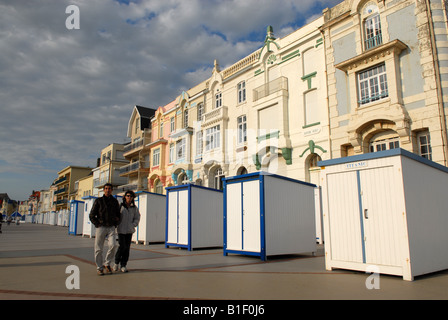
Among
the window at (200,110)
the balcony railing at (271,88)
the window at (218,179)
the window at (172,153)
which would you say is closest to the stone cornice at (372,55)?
the balcony railing at (271,88)

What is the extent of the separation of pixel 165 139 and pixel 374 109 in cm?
2297

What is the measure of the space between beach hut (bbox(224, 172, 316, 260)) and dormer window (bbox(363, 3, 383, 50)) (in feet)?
31.1

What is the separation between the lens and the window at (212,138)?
27188mm

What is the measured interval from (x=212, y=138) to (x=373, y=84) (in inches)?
549

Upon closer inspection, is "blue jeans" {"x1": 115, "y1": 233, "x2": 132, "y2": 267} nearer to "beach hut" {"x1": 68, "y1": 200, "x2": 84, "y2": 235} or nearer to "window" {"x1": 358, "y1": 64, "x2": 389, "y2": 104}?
"window" {"x1": 358, "y1": 64, "x2": 389, "y2": 104}

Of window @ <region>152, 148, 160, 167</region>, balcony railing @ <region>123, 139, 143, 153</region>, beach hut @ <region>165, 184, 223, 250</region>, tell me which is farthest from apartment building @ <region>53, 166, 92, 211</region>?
beach hut @ <region>165, 184, 223, 250</region>

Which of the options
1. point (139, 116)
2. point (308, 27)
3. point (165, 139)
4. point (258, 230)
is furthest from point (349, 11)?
point (139, 116)

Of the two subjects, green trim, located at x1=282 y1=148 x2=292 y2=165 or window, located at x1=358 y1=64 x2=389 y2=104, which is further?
green trim, located at x1=282 y1=148 x2=292 y2=165

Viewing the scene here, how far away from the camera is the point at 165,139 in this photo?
115 feet

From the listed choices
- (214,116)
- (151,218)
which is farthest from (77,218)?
(214,116)

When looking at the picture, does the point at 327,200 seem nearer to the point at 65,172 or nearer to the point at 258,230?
the point at 258,230

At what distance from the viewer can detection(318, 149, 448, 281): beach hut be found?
695 centimetres

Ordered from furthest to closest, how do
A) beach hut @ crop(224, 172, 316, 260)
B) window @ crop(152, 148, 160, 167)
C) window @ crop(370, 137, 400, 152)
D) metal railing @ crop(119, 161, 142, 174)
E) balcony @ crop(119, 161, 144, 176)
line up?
metal railing @ crop(119, 161, 142, 174) → balcony @ crop(119, 161, 144, 176) → window @ crop(152, 148, 160, 167) → window @ crop(370, 137, 400, 152) → beach hut @ crop(224, 172, 316, 260)

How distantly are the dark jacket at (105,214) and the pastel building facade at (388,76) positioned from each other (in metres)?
12.7
